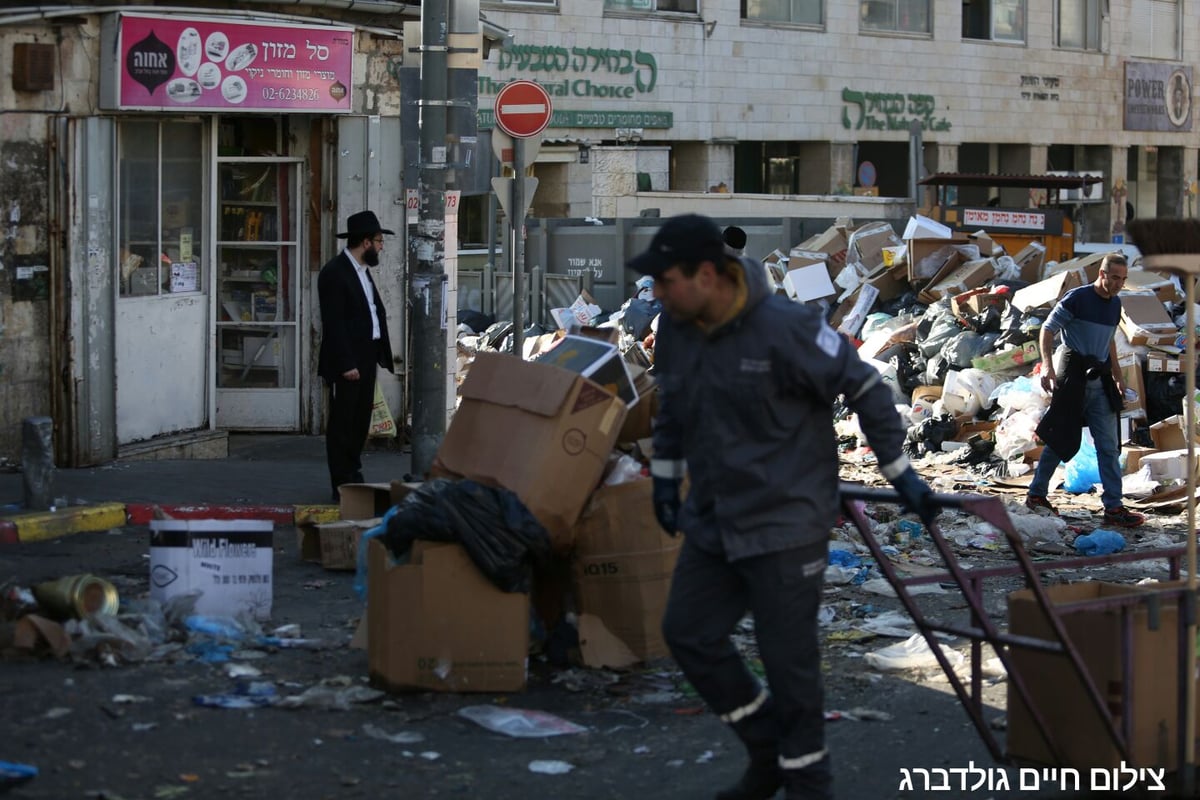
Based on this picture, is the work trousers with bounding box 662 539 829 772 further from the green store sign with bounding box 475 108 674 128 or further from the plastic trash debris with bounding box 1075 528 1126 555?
the green store sign with bounding box 475 108 674 128

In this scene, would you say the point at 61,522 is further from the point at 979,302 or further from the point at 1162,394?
the point at 979,302

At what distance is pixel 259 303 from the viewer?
12461 mm

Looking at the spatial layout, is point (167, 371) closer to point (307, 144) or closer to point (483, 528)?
point (307, 144)

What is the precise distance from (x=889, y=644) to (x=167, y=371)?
21.2ft

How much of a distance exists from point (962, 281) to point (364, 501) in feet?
33.6

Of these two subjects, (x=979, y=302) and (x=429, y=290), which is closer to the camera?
(x=429, y=290)

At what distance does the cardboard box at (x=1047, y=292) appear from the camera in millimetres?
14828

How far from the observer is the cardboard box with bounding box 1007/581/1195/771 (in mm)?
4547

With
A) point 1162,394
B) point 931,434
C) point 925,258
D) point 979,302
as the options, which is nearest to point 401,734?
point 931,434

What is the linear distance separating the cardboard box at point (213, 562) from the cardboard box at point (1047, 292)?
9.87 m

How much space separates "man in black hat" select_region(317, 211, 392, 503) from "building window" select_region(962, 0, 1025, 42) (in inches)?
1138

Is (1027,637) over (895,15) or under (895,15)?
under

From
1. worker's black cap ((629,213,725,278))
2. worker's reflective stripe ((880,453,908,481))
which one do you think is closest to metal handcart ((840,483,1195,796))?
worker's reflective stripe ((880,453,908,481))

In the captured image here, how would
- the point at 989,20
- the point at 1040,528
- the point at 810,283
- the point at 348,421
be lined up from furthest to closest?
the point at 989,20
the point at 810,283
the point at 1040,528
the point at 348,421
